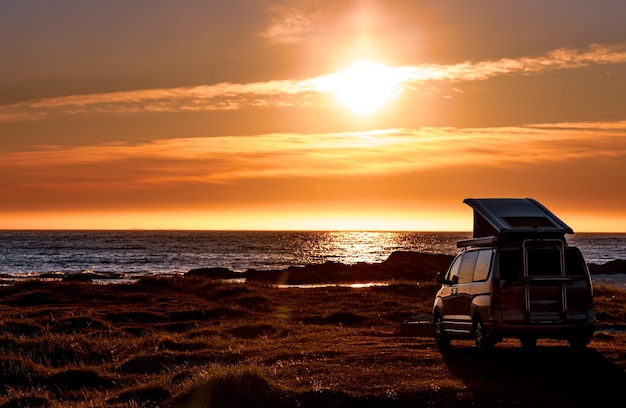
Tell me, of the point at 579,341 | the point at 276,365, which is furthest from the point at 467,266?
the point at 276,365

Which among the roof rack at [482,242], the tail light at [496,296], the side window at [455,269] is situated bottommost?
the tail light at [496,296]

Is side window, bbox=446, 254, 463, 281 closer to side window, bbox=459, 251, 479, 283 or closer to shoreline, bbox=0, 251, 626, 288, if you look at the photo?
side window, bbox=459, 251, 479, 283

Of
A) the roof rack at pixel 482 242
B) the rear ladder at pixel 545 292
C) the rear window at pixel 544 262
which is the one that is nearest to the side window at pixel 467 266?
the roof rack at pixel 482 242

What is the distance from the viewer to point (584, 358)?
16.7 metres

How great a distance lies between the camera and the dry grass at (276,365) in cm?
1359

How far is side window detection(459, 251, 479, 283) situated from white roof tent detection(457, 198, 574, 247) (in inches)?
12.5

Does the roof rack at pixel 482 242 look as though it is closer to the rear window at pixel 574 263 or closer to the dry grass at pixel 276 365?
the rear window at pixel 574 263

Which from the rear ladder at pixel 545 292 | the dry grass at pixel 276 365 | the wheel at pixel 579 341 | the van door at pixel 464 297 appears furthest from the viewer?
the van door at pixel 464 297

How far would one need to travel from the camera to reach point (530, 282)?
16.6 meters

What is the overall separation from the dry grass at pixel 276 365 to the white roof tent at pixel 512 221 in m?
2.59

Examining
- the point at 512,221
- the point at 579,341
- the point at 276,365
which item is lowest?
the point at 276,365

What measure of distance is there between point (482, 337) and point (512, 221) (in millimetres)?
2632

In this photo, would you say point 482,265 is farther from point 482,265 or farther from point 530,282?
point 530,282

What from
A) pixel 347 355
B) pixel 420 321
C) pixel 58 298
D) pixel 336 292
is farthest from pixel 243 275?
pixel 347 355
